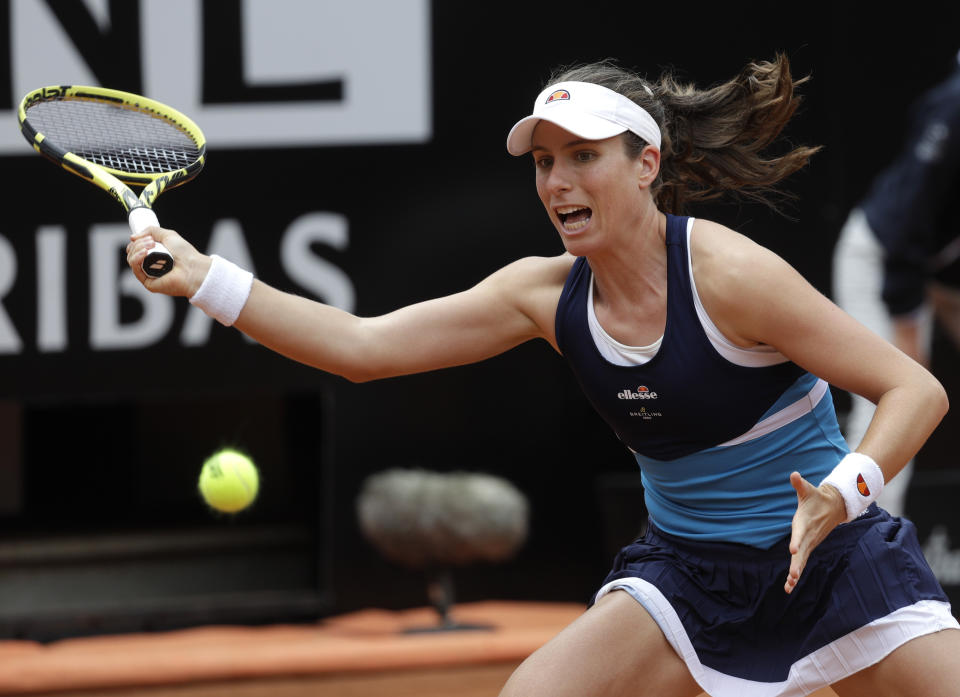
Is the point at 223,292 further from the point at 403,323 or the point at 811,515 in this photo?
the point at 811,515

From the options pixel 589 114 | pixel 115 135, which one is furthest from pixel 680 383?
pixel 115 135

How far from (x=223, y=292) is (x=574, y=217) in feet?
2.12

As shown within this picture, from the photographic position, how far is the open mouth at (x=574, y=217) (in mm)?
2371

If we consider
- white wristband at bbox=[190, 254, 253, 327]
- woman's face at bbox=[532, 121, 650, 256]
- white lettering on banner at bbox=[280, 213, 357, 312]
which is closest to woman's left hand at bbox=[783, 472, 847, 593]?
woman's face at bbox=[532, 121, 650, 256]

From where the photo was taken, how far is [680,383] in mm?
2332

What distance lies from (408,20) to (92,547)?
7.89ft

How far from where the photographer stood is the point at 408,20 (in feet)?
16.2

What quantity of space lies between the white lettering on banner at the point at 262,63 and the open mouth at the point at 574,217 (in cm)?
264

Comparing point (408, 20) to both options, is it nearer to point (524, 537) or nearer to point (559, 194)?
point (524, 537)

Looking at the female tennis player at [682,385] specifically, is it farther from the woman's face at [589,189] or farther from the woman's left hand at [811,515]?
the woman's left hand at [811,515]

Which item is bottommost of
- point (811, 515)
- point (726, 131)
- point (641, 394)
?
point (811, 515)

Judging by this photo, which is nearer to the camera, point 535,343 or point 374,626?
point 374,626

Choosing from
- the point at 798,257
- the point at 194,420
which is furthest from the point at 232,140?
the point at 798,257

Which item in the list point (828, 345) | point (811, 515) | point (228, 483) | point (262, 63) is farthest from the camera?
point (262, 63)
